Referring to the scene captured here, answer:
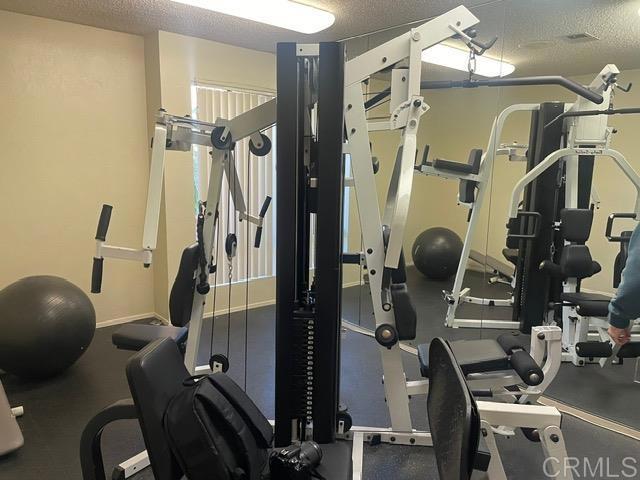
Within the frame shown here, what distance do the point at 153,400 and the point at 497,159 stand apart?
262cm

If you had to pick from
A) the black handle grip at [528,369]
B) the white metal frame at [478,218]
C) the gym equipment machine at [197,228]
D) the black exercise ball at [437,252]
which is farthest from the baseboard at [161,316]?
the black handle grip at [528,369]

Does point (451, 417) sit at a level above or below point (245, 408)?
above

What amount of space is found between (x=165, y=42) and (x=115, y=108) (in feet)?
2.05

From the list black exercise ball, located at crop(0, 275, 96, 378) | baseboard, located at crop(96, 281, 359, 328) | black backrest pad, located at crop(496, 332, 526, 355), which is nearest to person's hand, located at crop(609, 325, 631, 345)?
black backrest pad, located at crop(496, 332, 526, 355)

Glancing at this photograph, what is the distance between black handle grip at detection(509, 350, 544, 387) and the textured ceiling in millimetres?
1720

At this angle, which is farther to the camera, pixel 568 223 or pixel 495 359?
pixel 568 223

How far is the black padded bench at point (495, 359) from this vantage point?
5.74 feet

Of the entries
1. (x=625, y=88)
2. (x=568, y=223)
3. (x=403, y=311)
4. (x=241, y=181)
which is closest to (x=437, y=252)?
(x=568, y=223)

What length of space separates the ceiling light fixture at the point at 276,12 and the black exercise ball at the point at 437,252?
174cm

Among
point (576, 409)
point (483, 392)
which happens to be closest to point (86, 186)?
point (483, 392)

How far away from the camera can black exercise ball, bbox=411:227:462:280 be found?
11.7 feet

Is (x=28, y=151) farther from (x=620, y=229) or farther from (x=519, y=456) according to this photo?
(x=620, y=229)

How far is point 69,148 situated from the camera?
133 inches

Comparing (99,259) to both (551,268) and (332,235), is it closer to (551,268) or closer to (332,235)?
(332,235)
